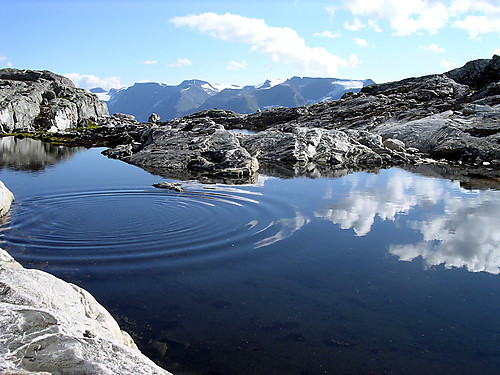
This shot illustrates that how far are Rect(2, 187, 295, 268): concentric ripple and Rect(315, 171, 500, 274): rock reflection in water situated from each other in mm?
4356

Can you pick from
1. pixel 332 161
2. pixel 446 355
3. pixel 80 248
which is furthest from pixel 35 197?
pixel 332 161

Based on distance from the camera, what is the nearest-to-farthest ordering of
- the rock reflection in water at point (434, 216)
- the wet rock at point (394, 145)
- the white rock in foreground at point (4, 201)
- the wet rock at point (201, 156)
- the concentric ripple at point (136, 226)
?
the concentric ripple at point (136, 226), the rock reflection in water at point (434, 216), the white rock in foreground at point (4, 201), the wet rock at point (201, 156), the wet rock at point (394, 145)

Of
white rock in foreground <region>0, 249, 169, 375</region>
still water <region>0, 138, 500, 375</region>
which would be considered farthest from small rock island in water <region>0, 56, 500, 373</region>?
still water <region>0, 138, 500, 375</region>

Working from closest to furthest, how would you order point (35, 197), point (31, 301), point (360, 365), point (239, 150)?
1. point (31, 301)
2. point (360, 365)
3. point (35, 197)
4. point (239, 150)

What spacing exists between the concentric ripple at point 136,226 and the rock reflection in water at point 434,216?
4.36 meters

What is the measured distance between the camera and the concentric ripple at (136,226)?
17.3 m

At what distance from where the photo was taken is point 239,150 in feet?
154

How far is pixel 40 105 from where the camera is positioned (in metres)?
146

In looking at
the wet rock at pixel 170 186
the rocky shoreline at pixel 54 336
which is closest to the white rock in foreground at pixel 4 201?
the wet rock at pixel 170 186

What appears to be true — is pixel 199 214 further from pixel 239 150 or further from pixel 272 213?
pixel 239 150

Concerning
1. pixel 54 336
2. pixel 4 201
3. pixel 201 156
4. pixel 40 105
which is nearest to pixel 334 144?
pixel 201 156

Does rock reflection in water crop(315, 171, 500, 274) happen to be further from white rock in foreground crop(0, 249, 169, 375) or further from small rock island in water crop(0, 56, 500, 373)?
white rock in foreground crop(0, 249, 169, 375)

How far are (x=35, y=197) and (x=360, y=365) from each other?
991 inches

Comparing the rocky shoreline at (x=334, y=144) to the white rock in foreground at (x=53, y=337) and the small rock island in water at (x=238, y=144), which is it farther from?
the white rock in foreground at (x=53, y=337)
